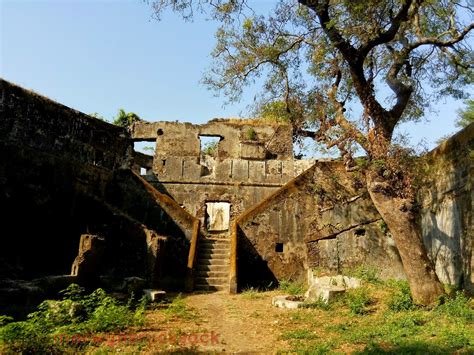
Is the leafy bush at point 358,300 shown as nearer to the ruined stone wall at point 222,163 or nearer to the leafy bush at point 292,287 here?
the leafy bush at point 292,287

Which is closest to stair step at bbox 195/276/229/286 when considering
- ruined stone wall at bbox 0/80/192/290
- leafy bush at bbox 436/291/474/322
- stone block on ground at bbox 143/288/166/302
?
ruined stone wall at bbox 0/80/192/290

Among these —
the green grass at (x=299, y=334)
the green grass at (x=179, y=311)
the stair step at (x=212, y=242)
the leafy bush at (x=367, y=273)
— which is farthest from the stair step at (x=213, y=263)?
the green grass at (x=299, y=334)

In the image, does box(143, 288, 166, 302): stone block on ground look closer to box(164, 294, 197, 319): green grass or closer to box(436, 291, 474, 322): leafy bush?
box(164, 294, 197, 319): green grass

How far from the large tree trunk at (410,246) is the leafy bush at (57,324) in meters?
4.81

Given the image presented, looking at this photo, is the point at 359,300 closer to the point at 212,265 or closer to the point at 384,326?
the point at 384,326

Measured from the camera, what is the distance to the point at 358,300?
24.2 feet

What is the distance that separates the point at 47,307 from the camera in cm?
629

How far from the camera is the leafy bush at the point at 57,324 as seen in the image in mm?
4492

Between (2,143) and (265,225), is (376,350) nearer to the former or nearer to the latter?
(265,225)

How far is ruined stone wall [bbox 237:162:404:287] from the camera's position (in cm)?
1090

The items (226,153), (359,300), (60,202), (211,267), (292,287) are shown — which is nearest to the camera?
(359,300)

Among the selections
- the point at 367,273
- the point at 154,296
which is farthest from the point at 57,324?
the point at 367,273

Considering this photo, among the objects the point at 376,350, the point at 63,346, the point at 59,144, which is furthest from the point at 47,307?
the point at 59,144

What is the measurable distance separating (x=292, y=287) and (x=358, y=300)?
3.38 m
